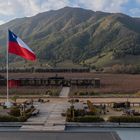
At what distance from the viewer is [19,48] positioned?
41781mm

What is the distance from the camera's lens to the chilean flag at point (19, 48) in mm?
40594

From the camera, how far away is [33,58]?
4019 cm

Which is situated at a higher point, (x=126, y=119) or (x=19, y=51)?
(x=19, y=51)

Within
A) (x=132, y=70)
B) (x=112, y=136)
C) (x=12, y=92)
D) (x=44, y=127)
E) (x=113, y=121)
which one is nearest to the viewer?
(x=112, y=136)

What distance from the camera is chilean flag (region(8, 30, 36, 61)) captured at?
40.6 m

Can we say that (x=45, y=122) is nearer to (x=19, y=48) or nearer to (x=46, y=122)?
(x=46, y=122)

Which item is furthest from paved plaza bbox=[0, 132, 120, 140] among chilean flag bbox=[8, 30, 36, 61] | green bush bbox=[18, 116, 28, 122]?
chilean flag bbox=[8, 30, 36, 61]

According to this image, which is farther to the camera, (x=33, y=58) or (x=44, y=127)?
(x=33, y=58)

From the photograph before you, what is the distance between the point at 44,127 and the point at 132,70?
138 m

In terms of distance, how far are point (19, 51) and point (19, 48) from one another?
33 cm

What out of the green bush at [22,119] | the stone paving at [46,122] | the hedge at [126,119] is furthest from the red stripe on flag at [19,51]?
the hedge at [126,119]

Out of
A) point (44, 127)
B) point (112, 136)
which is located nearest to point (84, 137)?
point (112, 136)

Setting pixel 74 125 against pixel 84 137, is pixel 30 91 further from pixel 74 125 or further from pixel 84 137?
pixel 84 137

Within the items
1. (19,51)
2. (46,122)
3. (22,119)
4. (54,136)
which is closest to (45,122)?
(46,122)
